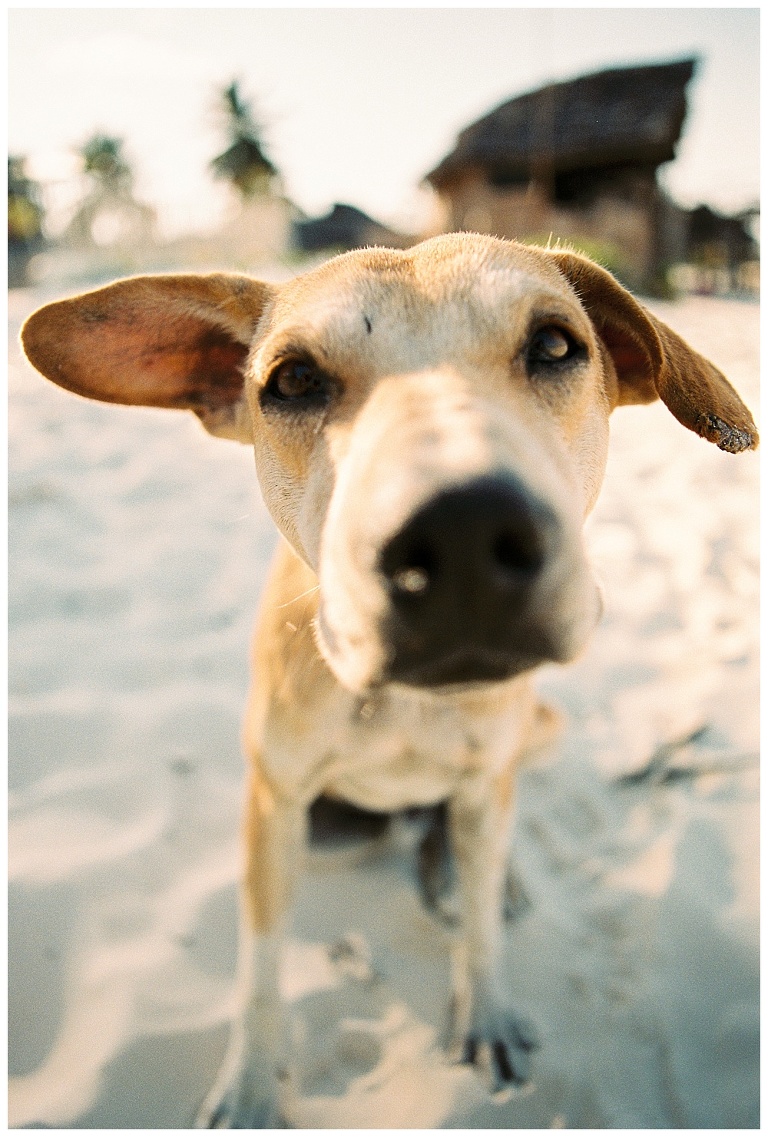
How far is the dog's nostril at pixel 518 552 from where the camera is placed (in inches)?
44.3

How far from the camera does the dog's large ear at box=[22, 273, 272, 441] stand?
1945mm

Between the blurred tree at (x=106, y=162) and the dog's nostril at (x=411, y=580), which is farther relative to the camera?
the blurred tree at (x=106, y=162)

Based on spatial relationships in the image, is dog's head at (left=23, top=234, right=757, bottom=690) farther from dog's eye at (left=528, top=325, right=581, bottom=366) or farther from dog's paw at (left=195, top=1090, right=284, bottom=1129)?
dog's paw at (left=195, top=1090, right=284, bottom=1129)

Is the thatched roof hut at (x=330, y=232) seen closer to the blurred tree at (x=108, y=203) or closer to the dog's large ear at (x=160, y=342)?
the blurred tree at (x=108, y=203)

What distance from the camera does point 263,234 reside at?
27641 millimetres

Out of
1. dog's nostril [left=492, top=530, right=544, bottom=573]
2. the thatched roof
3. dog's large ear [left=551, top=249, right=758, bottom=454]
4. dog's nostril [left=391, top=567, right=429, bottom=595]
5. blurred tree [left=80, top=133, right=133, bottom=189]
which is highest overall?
blurred tree [left=80, top=133, right=133, bottom=189]

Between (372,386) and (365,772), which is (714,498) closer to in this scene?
(365,772)

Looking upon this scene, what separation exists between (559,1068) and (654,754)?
1.48 m

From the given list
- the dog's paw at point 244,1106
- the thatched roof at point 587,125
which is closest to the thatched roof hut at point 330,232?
the thatched roof at point 587,125

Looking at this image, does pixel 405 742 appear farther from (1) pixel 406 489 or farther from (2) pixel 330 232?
(2) pixel 330 232

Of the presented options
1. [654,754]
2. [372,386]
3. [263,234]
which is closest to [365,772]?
[372,386]

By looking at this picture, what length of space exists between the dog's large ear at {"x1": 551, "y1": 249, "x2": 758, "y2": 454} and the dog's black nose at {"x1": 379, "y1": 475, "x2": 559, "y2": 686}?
3.00 ft

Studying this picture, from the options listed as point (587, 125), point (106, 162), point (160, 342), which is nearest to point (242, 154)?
point (106, 162)

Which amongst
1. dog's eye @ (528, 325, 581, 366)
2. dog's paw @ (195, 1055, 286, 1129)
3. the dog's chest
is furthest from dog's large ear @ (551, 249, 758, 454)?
dog's paw @ (195, 1055, 286, 1129)
